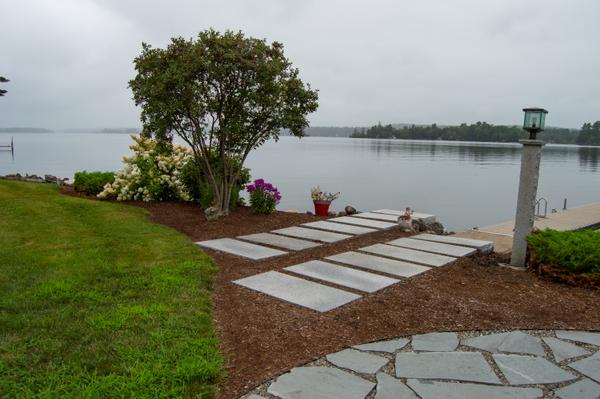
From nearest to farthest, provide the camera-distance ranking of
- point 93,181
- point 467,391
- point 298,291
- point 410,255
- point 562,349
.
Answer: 1. point 467,391
2. point 562,349
3. point 298,291
4. point 410,255
5. point 93,181

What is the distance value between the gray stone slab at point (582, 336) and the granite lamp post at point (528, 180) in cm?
174

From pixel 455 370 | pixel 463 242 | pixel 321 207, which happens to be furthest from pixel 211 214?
pixel 455 370

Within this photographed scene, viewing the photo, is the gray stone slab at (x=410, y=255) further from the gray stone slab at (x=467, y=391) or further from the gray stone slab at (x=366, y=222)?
the gray stone slab at (x=467, y=391)

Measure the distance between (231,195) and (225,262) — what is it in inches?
137

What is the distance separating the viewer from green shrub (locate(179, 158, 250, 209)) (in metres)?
8.09

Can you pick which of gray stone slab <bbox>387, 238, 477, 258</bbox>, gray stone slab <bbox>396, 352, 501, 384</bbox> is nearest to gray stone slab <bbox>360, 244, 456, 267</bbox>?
gray stone slab <bbox>387, 238, 477, 258</bbox>

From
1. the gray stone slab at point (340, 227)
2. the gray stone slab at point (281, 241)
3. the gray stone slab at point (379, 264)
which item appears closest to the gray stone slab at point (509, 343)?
the gray stone slab at point (379, 264)

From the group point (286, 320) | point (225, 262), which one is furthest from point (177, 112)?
point (286, 320)

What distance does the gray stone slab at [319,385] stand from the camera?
2.20 m

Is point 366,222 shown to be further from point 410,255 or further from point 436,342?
point 436,342

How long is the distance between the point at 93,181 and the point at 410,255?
7466 mm

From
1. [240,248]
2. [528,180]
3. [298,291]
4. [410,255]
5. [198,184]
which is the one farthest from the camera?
[198,184]

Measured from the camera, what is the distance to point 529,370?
8.10ft

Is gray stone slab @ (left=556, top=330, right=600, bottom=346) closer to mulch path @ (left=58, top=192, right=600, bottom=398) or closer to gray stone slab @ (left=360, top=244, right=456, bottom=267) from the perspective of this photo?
mulch path @ (left=58, top=192, right=600, bottom=398)
